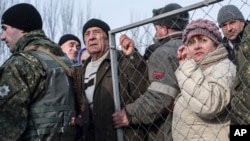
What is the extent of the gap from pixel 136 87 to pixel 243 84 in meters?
0.97

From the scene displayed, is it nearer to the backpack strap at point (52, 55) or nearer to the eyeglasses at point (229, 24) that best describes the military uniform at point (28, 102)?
the backpack strap at point (52, 55)

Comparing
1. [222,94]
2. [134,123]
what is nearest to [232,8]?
[222,94]

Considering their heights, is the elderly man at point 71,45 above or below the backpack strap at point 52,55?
above

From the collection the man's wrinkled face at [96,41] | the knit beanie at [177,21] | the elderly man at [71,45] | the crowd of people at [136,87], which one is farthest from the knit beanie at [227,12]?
the elderly man at [71,45]

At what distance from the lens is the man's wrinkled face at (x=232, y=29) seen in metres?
3.32

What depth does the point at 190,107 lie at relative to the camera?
265cm

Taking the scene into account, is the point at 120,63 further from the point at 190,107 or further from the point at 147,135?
the point at 190,107

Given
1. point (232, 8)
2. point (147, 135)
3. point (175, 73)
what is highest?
point (232, 8)

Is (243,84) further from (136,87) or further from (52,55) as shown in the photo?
(52,55)

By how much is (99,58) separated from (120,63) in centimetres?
38

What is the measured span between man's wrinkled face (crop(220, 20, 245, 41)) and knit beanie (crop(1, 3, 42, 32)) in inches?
50.5

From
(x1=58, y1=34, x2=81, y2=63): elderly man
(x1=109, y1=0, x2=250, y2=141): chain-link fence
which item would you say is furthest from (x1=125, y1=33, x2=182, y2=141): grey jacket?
(x1=58, y1=34, x2=81, y2=63): elderly man

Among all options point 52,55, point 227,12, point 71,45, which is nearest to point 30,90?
point 52,55

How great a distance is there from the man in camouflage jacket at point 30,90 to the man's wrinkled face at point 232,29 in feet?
3.91
